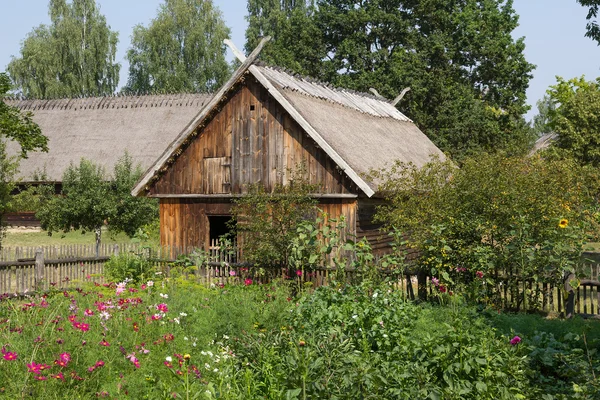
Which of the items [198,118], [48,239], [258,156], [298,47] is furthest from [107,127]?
[258,156]

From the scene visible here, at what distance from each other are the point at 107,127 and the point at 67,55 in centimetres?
1486

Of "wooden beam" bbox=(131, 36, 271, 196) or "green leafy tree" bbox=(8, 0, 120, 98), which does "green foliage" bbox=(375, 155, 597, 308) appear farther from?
"green leafy tree" bbox=(8, 0, 120, 98)

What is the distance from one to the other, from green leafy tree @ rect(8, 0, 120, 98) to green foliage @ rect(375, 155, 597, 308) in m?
35.7

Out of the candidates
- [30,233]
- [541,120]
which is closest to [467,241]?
[30,233]

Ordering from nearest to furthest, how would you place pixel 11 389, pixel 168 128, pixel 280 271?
pixel 11 389
pixel 280 271
pixel 168 128

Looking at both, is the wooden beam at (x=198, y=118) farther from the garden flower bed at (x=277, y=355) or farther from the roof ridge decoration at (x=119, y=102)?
the roof ridge decoration at (x=119, y=102)

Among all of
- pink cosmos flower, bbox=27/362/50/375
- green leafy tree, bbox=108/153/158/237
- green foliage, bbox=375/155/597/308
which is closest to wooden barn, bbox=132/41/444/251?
green foliage, bbox=375/155/597/308

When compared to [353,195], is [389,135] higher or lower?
higher

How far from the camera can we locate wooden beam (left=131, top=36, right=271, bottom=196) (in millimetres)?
14875

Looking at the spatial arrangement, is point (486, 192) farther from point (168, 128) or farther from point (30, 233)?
point (30, 233)

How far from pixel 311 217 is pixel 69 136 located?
780 inches

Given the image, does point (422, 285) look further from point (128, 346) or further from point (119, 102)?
point (119, 102)

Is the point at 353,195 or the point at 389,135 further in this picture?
the point at 389,135

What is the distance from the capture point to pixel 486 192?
36.8 feet
